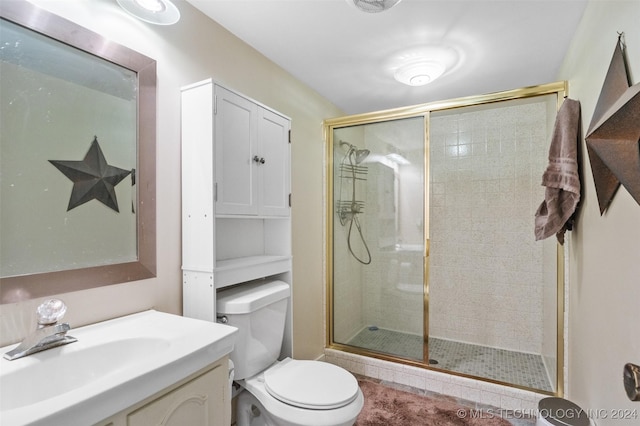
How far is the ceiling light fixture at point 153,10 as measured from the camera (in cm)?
123

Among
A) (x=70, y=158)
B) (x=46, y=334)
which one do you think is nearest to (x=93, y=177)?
(x=70, y=158)

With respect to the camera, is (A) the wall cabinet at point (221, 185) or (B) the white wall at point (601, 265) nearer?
(B) the white wall at point (601, 265)

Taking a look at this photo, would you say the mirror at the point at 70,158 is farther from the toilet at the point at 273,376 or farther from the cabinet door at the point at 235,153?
the toilet at the point at 273,376

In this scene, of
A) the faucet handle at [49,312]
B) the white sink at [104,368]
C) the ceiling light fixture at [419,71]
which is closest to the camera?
the white sink at [104,368]

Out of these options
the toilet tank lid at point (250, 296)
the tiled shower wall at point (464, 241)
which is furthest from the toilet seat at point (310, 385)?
the tiled shower wall at point (464, 241)

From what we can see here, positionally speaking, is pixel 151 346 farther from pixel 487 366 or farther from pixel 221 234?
pixel 487 366

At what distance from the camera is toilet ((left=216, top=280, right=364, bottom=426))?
1.37 metres

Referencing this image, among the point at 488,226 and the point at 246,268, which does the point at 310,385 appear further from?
the point at 488,226

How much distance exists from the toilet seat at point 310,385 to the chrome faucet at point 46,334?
2.82ft

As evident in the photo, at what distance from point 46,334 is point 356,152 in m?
2.33

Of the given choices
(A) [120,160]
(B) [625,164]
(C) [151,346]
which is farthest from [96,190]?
(B) [625,164]

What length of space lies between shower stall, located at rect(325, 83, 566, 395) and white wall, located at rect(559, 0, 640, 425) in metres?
0.71

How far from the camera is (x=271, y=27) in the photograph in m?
1.79

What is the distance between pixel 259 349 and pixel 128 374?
893 millimetres
